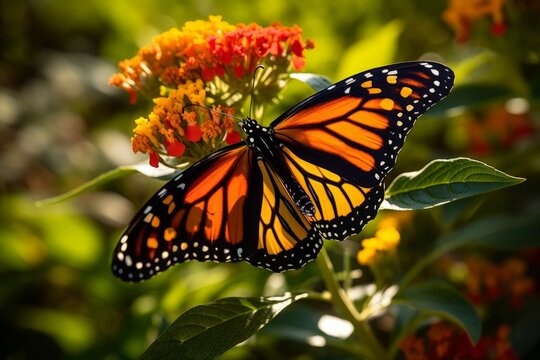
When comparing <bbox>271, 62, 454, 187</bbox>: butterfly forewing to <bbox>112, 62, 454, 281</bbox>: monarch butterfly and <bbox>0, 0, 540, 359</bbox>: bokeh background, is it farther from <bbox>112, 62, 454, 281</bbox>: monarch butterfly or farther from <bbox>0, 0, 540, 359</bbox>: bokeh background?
<bbox>0, 0, 540, 359</bbox>: bokeh background

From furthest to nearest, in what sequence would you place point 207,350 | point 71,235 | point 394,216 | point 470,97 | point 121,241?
point 71,235
point 394,216
point 470,97
point 121,241
point 207,350

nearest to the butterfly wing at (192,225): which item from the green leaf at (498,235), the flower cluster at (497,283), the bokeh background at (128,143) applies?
the bokeh background at (128,143)

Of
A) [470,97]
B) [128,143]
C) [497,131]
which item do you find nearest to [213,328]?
[470,97]

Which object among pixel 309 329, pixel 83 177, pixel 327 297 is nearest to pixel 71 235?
pixel 83 177

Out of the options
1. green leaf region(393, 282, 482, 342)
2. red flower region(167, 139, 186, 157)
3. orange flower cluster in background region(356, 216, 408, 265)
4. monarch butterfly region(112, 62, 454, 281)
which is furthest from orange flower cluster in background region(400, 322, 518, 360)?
red flower region(167, 139, 186, 157)

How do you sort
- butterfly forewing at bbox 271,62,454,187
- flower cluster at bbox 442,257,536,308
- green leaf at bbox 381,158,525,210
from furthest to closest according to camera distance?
1. flower cluster at bbox 442,257,536,308
2. butterfly forewing at bbox 271,62,454,187
3. green leaf at bbox 381,158,525,210

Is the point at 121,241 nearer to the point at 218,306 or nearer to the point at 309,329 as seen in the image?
the point at 218,306
